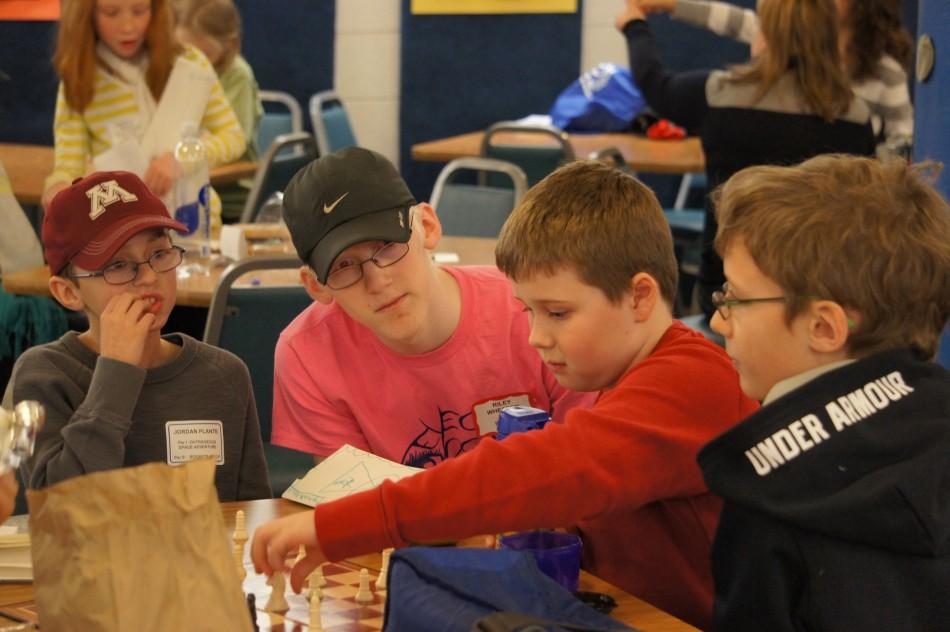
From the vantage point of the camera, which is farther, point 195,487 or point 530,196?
point 530,196

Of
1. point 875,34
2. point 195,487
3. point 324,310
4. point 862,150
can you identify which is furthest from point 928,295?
point 875,34

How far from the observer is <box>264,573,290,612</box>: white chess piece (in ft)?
5.24

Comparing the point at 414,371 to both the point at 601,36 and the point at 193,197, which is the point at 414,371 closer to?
the point at 193,197

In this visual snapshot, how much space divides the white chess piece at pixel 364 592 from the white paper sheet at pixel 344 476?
0.27 meters

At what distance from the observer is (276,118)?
7762 millimetres

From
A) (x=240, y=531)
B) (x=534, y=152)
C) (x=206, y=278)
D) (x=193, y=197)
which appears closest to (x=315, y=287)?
(x=240, y=531)

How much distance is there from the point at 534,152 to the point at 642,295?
4.04 m

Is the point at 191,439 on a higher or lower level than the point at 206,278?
higher

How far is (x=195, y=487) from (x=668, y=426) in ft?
2.17

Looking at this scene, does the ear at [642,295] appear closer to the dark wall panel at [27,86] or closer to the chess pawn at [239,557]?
the chess pawn at [239,557]

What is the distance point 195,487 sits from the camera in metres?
1.27

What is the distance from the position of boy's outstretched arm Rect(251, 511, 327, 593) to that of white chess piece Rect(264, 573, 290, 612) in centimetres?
1

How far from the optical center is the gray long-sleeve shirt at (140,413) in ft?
6.98

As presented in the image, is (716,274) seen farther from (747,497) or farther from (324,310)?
(747,497)
